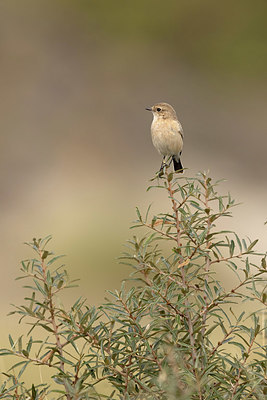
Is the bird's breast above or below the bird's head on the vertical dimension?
below

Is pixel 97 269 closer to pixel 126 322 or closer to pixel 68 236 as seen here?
→ pixel 68 236

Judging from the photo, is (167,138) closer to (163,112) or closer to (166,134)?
(166,134)

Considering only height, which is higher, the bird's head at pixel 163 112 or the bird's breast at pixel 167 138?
the bird's head at pixel 163 112

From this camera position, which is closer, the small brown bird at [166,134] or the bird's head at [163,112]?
the small brown bird at [166,134]

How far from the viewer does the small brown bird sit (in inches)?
80.9

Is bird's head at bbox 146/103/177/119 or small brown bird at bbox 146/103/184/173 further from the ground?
bird's head at bbox 146/103/177/119

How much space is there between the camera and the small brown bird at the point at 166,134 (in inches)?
80.9

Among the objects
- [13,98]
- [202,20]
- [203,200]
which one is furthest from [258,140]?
[203,200]

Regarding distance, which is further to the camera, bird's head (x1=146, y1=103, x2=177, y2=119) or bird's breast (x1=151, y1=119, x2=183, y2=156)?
bird's head (x1=146, y1=103, x2=177, y2=119)

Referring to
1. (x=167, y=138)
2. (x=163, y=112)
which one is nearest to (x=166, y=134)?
(x=167, y=138)

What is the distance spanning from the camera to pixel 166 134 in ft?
6.82

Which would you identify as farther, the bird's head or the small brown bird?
the bird's head

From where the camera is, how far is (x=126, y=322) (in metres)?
0.80

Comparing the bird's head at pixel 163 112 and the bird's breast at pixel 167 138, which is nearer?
the bird's breast at pixel 167 138
